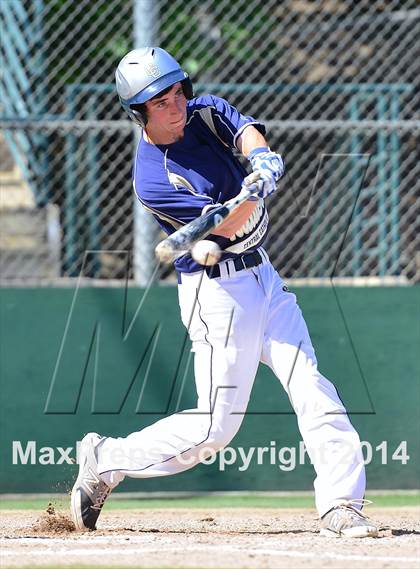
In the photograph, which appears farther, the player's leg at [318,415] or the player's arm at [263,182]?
the player's leg at [318,415]

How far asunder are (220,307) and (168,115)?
2.78 feet

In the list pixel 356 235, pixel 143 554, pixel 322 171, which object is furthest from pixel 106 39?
pixel 143 554

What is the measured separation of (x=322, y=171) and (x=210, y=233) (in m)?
3.57

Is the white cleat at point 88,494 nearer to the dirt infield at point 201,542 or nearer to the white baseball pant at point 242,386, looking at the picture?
the dirt infield at point 201,542

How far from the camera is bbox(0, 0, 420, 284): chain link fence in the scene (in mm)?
7488

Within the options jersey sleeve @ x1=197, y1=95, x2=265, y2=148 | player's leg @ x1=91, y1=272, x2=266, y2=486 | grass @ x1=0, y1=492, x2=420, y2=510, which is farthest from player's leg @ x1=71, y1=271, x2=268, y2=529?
grass @ x1=0, y1=492, x2=420, y2=510

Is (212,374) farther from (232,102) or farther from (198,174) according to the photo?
(232,102)

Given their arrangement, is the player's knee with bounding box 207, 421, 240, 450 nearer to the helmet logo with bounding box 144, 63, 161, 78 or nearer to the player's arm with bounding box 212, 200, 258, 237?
the player's arm with bounding box 212, 200, 258, 237

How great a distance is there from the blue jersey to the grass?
210 centimetres

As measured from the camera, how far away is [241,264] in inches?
189

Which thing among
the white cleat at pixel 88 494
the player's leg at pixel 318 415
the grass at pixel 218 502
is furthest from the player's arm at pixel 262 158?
the grass at pixel 218 502

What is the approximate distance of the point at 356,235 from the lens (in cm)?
731

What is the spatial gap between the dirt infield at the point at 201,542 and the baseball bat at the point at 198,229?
1140 mm

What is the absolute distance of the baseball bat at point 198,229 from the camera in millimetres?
4152
